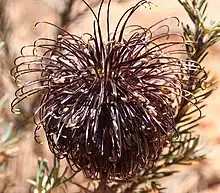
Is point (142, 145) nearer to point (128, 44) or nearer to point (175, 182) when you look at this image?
point (128, 44)

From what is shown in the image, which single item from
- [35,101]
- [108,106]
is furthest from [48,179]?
[35,101]

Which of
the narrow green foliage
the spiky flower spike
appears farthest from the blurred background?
the spiky flower spike

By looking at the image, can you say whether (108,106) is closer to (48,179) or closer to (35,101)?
(48,179)

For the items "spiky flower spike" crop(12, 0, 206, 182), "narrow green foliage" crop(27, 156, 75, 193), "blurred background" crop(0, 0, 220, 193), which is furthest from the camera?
"blurred background" crop(0, 0, 220, 193)

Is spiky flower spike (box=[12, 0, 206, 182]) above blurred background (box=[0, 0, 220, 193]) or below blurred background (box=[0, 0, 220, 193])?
below

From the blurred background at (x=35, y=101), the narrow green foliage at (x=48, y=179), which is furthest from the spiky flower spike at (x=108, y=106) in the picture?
the blurred background at (x=35, y=101)

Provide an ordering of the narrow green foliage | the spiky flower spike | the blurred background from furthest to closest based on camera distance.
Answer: the blurred background < the narrow green foliage < the spiky flower spike

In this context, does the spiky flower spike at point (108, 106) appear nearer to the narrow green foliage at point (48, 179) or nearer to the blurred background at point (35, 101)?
the narrow green foliage at point (48, 179)

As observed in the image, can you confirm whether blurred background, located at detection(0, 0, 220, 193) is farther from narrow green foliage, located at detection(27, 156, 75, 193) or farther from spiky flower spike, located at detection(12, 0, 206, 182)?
spiky flower spike, located at detection(12, 0, 206, 182)
